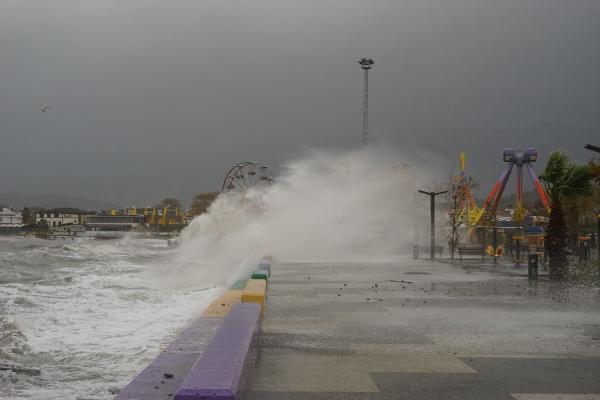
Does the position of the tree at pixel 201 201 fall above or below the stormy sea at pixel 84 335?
above

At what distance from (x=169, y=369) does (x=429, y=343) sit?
3942 mm

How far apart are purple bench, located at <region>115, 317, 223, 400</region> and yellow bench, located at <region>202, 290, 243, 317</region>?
3.95 feet

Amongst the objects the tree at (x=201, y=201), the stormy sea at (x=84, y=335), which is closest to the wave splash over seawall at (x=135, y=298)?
the stormy sea at (x=84, y=335)

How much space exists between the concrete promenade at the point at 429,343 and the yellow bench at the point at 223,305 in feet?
2.40

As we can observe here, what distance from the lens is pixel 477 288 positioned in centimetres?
1650

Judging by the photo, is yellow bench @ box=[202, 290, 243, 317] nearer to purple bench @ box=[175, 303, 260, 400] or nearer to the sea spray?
purple bench @ box=[175, 303, 260, 400]

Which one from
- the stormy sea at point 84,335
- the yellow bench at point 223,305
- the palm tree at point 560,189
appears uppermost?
the palm tree at point 560,189

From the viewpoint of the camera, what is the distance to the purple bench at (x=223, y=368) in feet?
14.8

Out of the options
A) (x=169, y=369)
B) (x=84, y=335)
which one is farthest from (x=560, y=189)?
(x=169, y=369)

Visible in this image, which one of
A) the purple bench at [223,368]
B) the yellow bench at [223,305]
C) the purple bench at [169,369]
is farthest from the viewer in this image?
the yellow bench at [223,305]

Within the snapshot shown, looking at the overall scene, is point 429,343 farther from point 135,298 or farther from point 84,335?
point 135,298

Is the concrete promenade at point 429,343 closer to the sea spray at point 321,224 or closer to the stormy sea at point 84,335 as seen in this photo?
the stormy sea at point 84,335

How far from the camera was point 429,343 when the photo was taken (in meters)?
8.84

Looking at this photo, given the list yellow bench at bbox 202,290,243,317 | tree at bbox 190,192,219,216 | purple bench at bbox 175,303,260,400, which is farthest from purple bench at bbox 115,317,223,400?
tree at bbox 190,192,219,216
